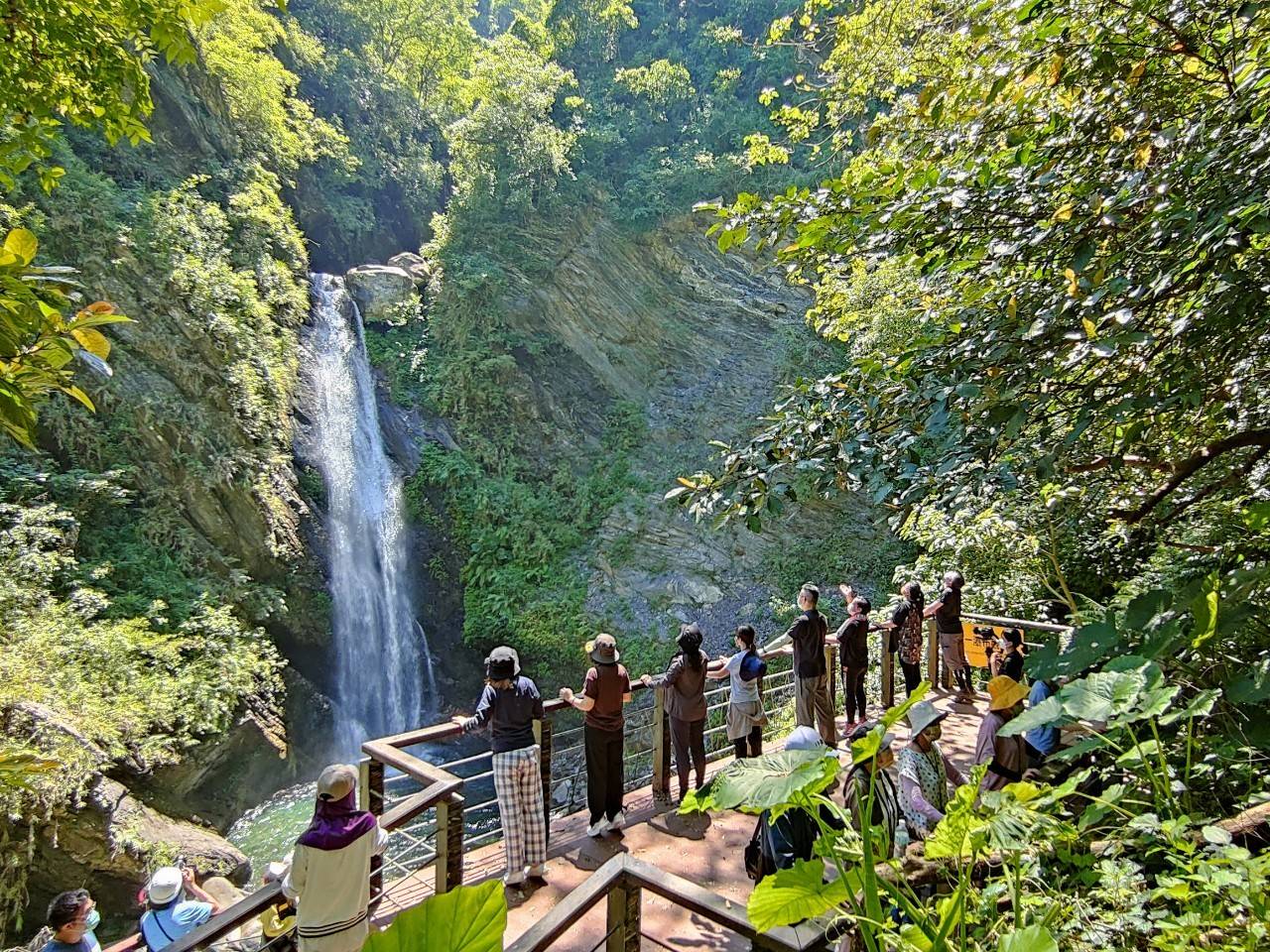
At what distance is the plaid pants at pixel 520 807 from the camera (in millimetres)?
3754

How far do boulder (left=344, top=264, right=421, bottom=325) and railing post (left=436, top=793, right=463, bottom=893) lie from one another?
16.1 m

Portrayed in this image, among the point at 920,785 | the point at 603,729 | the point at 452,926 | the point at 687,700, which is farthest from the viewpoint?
the point at 687,700

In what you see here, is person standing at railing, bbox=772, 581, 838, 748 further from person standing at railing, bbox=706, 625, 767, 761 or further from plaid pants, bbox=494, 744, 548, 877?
plaid pants, bbox=494, 744, 548, 877

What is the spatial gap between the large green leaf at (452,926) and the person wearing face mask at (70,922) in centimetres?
401

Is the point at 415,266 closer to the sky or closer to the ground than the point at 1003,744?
closer to the sky

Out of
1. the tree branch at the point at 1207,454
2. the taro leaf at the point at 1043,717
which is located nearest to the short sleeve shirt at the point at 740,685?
the tree branch at the point at 1207,454

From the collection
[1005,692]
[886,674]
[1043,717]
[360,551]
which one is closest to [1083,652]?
[1043,717]

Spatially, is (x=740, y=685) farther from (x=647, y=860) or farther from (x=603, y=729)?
(x=647, y=860)

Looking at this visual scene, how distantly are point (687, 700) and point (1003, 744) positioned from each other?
1942 millimetres

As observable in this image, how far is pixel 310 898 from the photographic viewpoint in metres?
2.73

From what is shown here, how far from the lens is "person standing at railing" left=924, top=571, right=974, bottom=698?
6.61m

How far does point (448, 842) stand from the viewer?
3430 mm

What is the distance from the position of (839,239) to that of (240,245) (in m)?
14.7

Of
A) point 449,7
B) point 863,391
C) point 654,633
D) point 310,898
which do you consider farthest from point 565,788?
Answer: point 449,7
